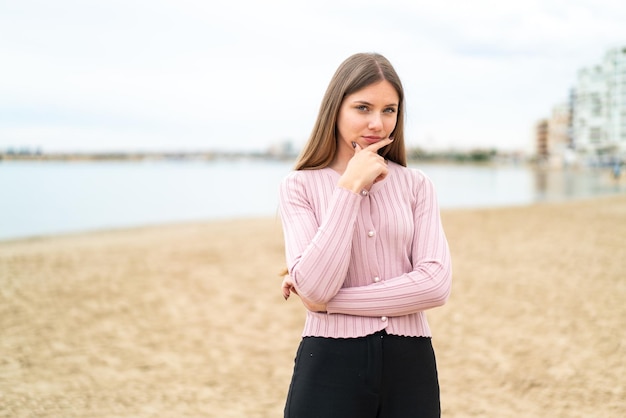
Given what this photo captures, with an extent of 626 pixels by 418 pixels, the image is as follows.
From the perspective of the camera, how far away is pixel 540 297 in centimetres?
738

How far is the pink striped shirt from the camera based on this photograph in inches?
59.6

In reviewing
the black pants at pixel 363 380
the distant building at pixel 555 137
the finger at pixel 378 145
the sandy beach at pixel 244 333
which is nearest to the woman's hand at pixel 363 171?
the finger at pixel 378 145

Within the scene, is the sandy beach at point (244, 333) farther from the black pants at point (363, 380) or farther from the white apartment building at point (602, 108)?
the white apartment building at point (602, 108)

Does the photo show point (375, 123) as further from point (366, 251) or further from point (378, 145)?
point (366, 251)

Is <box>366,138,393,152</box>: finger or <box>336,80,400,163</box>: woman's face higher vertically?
<box>336,80,400,163</box>: woman's face

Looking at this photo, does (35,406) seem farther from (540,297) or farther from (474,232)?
(474,232)

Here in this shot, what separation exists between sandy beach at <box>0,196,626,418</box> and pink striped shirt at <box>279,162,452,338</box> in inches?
115

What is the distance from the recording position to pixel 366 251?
161 centimetres

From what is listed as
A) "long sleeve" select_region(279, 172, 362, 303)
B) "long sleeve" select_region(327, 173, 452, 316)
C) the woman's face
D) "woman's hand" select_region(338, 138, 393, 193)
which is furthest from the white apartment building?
"long sleeve" select_region(279, 172, 362, 303)

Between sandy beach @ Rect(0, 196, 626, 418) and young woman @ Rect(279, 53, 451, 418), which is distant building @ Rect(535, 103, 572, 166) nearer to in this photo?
sandy beach @ Rect(0, 196, 626, 418)

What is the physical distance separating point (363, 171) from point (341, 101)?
0.81 feet

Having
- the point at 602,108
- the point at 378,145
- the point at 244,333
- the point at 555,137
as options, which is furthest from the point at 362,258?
→ the point at 555,137

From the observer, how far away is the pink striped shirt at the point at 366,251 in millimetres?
1515

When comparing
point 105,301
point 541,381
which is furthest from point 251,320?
point 541,381
